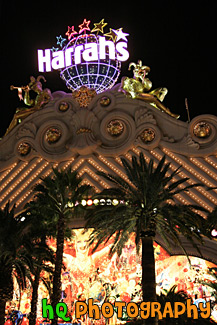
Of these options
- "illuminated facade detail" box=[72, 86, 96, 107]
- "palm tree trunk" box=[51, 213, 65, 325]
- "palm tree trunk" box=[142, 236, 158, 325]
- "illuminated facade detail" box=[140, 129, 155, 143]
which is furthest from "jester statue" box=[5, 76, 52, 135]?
"palm tree trunk" box=[142, 236, 158, 325]

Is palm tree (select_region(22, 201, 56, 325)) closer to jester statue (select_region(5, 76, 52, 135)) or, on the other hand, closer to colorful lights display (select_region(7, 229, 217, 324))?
colorful lights display (select_region(7, 229, 217, 324))

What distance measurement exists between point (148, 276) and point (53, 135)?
18.9 metres

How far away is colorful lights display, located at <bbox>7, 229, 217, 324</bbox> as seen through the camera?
39531 mm

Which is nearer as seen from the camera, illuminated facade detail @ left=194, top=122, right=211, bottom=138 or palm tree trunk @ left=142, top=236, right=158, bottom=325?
palm tree trunk @ left=142, top=236, right=158, bottom=325

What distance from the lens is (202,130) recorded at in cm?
4038

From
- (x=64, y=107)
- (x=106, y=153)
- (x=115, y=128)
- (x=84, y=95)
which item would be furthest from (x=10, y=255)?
(x=84, y=95)

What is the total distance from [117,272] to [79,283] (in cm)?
325

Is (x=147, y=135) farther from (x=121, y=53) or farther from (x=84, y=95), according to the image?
(x=121, y=53)

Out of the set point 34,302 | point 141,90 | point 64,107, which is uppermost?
point 141,90

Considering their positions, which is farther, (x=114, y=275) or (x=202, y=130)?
(x=114, y=275)

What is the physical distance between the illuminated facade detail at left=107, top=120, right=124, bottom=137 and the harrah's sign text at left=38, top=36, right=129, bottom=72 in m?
6.54

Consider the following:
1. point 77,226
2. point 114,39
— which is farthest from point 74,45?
point 77,226

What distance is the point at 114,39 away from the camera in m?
47.3

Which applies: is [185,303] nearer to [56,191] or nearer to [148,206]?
[148,206]
